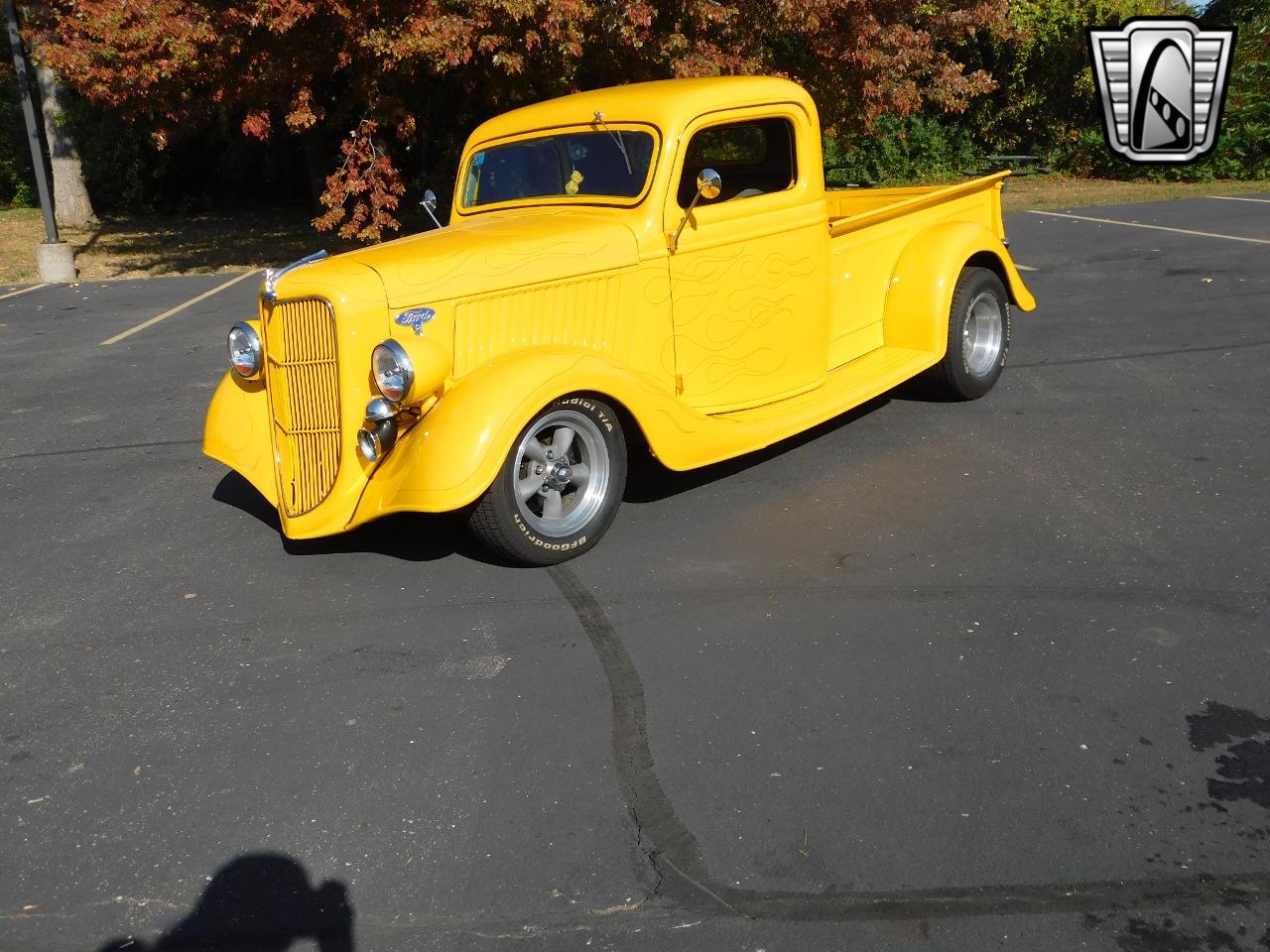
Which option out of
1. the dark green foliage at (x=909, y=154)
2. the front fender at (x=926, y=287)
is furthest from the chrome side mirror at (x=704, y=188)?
the dark green foliage at (x=909, y=154)

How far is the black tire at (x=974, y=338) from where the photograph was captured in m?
6.66

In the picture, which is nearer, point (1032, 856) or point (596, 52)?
point (1032, 856)

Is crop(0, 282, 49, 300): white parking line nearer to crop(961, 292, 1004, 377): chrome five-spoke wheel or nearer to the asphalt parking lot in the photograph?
the asphalt parking lot

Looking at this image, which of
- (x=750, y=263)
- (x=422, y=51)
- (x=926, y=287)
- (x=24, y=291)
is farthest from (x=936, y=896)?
(x=24, y=291)

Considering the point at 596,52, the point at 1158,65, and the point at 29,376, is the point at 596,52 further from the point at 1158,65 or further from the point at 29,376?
the point at 1158,65

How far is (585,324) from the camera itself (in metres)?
5.07

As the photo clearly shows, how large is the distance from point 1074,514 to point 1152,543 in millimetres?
408

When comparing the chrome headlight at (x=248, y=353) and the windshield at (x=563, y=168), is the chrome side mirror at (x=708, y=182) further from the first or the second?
the chrome headlight at (x=248, y=353)

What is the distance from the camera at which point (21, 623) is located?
4535mm

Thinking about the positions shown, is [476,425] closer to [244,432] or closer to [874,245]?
[244,432]

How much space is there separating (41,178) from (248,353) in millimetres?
11216

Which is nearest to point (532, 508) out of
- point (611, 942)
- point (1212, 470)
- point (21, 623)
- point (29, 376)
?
point (21, 623)

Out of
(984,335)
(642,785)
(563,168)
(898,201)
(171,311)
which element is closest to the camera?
(642,785)

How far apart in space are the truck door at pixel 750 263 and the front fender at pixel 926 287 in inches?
26.6
